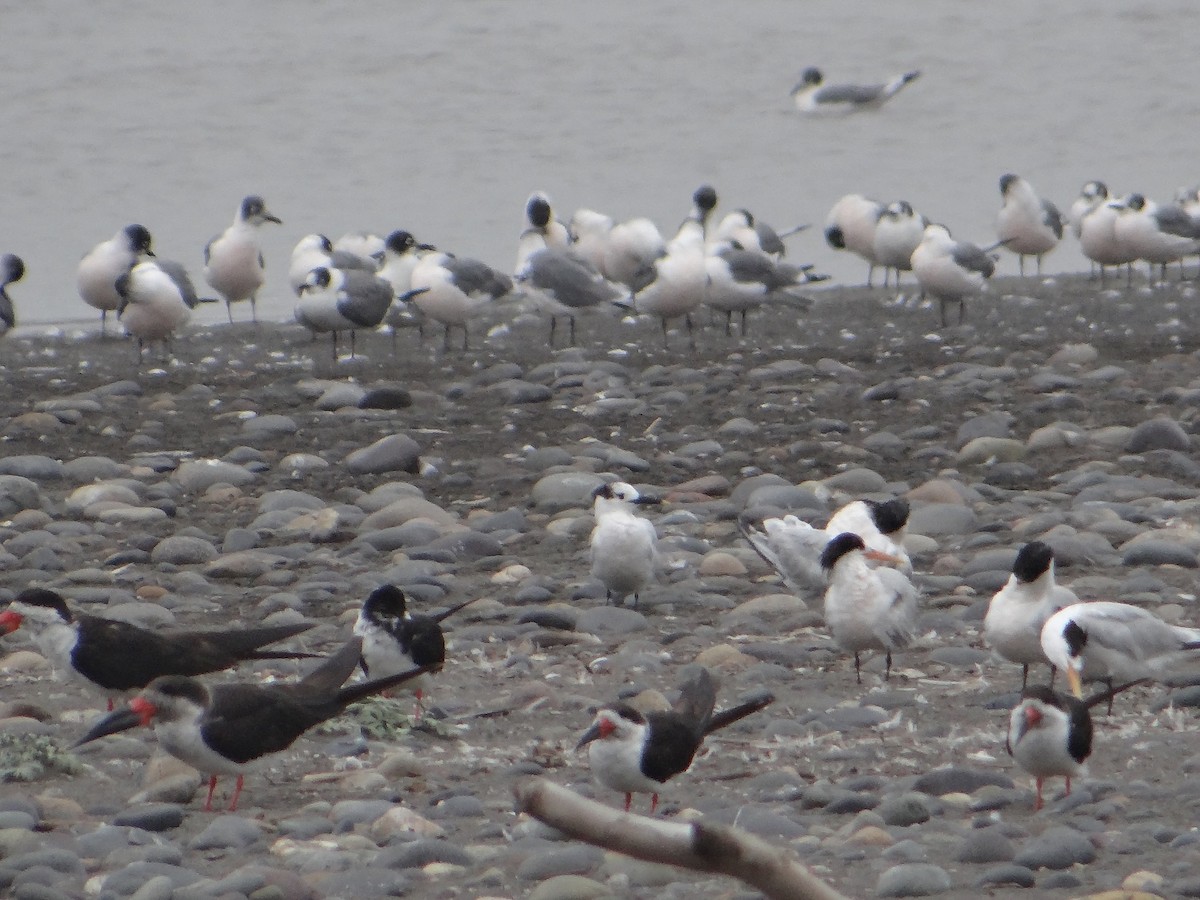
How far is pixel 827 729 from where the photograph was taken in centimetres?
498

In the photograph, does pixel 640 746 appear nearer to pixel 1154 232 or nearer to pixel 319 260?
pixel 319 260

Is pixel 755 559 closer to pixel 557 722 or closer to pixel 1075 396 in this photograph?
pixel 557 722

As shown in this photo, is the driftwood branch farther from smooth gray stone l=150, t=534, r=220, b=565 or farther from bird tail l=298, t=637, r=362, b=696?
smooth gray stone l=150, t=534, r=220, b=565

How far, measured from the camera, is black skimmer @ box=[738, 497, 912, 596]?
6.16 meters

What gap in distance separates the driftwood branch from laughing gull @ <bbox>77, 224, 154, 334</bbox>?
12.3 m

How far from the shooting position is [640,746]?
430 cm

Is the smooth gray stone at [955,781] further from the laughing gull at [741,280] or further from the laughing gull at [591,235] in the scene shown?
the laughing gull at [591,235]

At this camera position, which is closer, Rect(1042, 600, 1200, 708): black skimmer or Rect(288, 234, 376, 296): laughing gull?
Rect(1042, 600, 1200, 708): black skimmer

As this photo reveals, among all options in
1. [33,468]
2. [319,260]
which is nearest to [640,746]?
[33,468]

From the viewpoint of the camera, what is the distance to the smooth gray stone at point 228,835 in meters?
4.17

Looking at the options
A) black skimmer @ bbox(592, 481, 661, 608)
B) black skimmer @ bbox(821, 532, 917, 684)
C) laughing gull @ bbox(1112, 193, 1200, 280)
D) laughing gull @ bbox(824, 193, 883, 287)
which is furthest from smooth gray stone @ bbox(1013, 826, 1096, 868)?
laughing gull @ bbox(824, 193, 883, 287)

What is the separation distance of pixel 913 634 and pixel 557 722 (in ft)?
3.85

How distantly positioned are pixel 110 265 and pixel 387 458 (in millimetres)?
5747

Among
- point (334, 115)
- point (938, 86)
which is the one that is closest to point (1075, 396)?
point (334, 115)
